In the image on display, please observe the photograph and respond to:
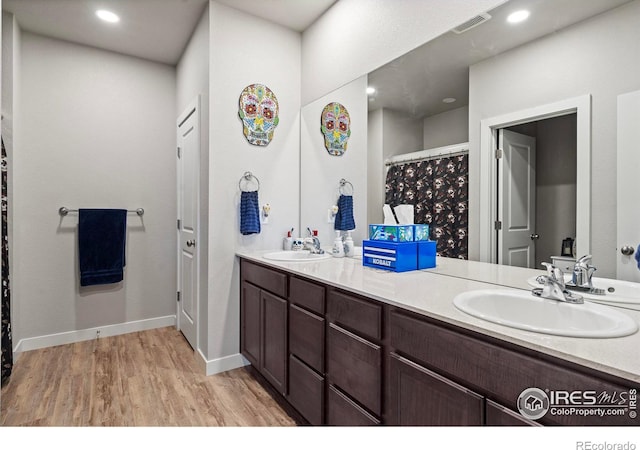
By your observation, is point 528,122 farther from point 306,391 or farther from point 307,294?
point 306,391

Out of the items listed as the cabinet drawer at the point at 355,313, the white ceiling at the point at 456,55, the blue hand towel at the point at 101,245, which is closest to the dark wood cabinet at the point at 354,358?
the cabinet drawer at the point at 355,313

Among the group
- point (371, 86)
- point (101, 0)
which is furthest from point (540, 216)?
point (101, 0)

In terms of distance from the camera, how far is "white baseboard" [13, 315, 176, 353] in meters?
2.80

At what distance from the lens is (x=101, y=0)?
2.35m

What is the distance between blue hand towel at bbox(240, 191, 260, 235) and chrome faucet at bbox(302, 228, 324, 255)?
0.36 meters

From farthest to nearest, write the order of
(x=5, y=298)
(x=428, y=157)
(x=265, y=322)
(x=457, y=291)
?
(x=5, y=298)
(x=265, y=322)
(x=428, y=157)
(x=457, y=291)

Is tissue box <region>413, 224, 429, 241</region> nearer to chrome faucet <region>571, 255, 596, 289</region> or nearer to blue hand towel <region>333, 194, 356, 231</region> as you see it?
blue hand towel <region>333, 194, 356, 231</region>

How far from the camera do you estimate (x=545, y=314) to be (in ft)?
3.76

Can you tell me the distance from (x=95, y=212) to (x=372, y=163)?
242cm

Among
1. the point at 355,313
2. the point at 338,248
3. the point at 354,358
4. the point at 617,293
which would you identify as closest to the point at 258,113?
the point at 338,248

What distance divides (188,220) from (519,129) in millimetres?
2489
